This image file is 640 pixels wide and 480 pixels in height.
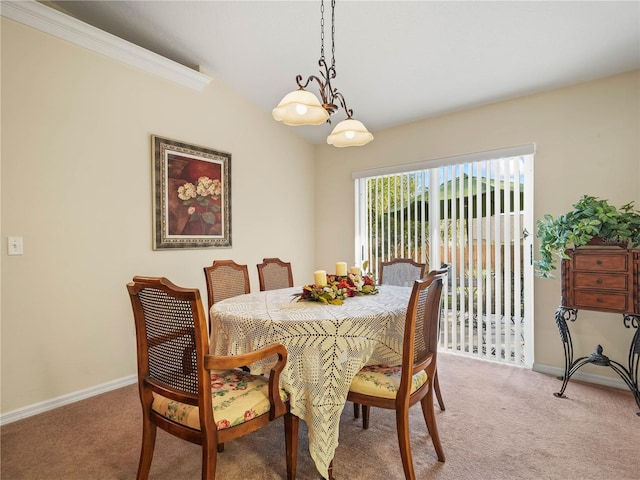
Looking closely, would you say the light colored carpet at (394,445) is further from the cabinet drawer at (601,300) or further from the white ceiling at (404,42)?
the white ceiling at (404,42)

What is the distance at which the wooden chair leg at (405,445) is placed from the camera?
154cm

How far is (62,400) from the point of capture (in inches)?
97.3

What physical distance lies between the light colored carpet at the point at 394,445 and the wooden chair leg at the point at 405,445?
180mm

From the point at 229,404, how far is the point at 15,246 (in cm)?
194

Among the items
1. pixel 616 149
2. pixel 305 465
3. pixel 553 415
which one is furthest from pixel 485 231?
pixel 305 465

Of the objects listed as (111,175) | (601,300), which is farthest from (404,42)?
(111,175)

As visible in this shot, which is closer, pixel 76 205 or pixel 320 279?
pixel 320 279

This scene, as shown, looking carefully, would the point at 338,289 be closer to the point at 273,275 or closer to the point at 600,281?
the point at 273,275

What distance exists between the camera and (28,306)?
2.34 meters

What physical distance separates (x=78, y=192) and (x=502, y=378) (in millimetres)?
3630

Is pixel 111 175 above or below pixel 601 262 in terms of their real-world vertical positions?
above

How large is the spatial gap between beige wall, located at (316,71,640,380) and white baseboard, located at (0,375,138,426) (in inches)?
137

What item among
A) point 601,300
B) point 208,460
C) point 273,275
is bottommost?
point 208,460

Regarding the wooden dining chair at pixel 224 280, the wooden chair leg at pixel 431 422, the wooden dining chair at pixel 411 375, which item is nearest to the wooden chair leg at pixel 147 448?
the wooden dining chair at pixel 411 375
